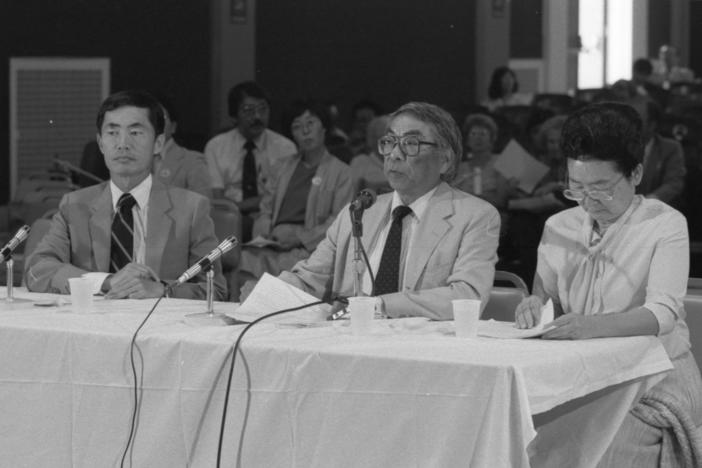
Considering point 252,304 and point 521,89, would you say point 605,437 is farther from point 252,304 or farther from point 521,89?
point 521,89

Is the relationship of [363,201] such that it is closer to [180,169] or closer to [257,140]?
[180,169]

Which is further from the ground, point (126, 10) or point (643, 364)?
point (126, 10)

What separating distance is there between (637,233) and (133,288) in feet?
4.62

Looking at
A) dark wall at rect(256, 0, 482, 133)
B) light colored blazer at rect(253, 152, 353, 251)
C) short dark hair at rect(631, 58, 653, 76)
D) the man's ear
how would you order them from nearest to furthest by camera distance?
the man's ear < light colored blazer at rect(253, 152, 353, 251) < dark wall at rect(256, 0, 482, 133) < short dark hair at rect(631, 58, 653, 76)

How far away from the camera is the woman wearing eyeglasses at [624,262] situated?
3.01 m

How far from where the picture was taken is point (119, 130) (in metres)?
4.02

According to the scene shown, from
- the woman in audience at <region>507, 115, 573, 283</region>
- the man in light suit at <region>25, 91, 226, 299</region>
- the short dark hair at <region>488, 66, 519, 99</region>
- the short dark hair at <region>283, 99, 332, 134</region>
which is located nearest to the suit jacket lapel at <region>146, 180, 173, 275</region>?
the man in light suit at <region>25, 91, 226, 299</region>

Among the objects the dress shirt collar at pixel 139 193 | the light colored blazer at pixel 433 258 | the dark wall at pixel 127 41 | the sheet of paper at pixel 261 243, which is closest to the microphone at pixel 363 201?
the light colored blazer at pixel 433 258

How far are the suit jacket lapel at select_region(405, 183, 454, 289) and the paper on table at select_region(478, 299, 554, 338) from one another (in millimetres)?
422

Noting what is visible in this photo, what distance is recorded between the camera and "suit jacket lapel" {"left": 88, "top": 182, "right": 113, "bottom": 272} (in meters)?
4.00

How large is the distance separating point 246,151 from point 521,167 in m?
1.57

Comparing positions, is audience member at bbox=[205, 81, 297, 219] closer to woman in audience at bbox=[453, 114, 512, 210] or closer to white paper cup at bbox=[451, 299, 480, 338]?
woman in audience at bbox=[453, 114, 512, 210]

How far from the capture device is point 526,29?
35.6ft

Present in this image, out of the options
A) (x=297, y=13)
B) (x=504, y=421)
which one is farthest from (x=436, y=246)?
(x=297, y=13)
